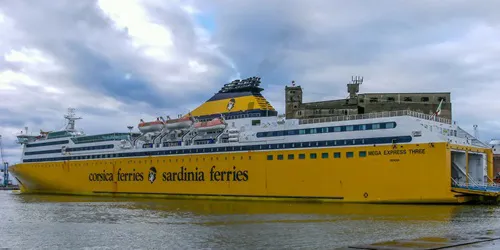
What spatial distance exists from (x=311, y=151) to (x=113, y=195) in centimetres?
2732

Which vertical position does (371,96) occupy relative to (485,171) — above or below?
above

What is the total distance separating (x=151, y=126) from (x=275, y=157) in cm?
1833

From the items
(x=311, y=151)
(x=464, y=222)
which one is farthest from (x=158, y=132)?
(x=464, y=222)

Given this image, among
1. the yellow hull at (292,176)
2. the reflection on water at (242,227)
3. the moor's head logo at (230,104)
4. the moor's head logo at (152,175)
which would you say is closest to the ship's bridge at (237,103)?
the moor's head logo at (230,104)

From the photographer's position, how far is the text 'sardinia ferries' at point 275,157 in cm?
3772

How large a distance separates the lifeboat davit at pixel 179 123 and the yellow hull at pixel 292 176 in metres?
3.49

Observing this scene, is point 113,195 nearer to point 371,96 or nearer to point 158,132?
point 158,132

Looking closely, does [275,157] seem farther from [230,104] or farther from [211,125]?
[230,104]

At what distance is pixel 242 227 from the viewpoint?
976 inches

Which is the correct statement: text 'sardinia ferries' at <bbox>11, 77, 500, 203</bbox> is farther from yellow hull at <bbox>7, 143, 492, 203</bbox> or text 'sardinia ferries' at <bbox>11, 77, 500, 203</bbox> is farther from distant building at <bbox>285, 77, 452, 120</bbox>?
distant building at <bbox>285, 77, 452, 120</bbox>

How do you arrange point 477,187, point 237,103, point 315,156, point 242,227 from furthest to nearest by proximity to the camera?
point 237,103
point 315,156
point 477,187
point 242,227

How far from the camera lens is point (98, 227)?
26000mm

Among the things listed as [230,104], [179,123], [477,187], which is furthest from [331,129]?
[179,123]

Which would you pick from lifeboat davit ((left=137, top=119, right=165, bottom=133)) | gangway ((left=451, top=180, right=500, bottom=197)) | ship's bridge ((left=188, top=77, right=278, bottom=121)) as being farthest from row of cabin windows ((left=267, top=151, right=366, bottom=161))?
lifeboat davit ((left=137, top=119, right=165, bottom=133))
